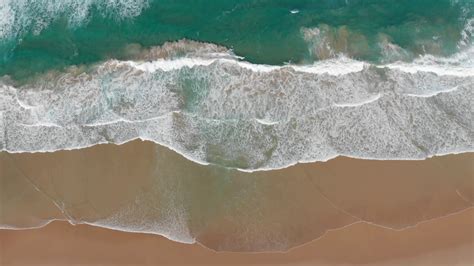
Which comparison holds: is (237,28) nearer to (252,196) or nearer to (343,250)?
(252,196)

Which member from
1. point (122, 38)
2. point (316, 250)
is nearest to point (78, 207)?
point (122, 38)

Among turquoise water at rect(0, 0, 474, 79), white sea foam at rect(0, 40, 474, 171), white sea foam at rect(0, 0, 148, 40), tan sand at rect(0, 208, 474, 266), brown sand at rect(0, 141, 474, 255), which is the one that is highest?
white sea foam at rect(0, 0, 148, 40)

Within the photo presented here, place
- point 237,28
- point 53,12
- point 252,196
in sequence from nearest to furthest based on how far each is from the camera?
point 252,196, point 237,28, point 53,12

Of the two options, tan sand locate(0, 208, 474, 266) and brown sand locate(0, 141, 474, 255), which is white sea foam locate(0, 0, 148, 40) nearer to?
brown sand locate(0, 141, 474, 255)

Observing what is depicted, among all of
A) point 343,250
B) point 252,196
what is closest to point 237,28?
point 252,196

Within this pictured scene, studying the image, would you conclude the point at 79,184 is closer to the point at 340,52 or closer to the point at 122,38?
the point at 122,38

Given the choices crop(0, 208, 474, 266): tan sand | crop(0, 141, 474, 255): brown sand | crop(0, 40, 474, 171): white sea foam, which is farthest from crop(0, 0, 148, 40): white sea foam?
crop(0, 208, 474, 266): tan sand
